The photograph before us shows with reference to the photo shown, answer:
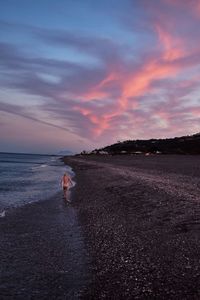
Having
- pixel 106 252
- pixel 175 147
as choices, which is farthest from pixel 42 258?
pixel 175 147

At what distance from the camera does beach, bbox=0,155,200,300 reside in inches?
295

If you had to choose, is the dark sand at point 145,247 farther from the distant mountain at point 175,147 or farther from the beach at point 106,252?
the distant mountain at point 175,147

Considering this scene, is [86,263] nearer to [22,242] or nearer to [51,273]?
[51,273]

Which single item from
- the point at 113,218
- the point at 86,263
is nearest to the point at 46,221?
the point at 113,218

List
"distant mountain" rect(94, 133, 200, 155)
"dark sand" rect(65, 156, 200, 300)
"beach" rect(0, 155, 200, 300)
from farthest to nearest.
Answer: "distant mountain" rect(94, 133, 200, 155), "beach" rect(0, 155, 200, 300), "dark sand" rect(65, 156, 200, 300)

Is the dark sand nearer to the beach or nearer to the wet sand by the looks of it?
the beach

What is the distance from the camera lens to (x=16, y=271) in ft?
29.0

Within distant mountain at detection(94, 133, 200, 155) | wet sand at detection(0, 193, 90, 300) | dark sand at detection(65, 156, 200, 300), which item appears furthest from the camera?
distant mountain at detection(94, 133, 200, 155)

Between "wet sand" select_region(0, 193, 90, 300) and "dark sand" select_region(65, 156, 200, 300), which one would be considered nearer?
"dark sand" select_region(65, 156, 200, 300)

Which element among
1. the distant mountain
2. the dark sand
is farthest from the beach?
the distant mountain

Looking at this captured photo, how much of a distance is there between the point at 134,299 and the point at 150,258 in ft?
A: 7.93

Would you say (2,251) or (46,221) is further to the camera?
(46,221)

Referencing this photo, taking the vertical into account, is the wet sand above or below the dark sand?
below

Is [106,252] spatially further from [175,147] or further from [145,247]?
[175,147]
